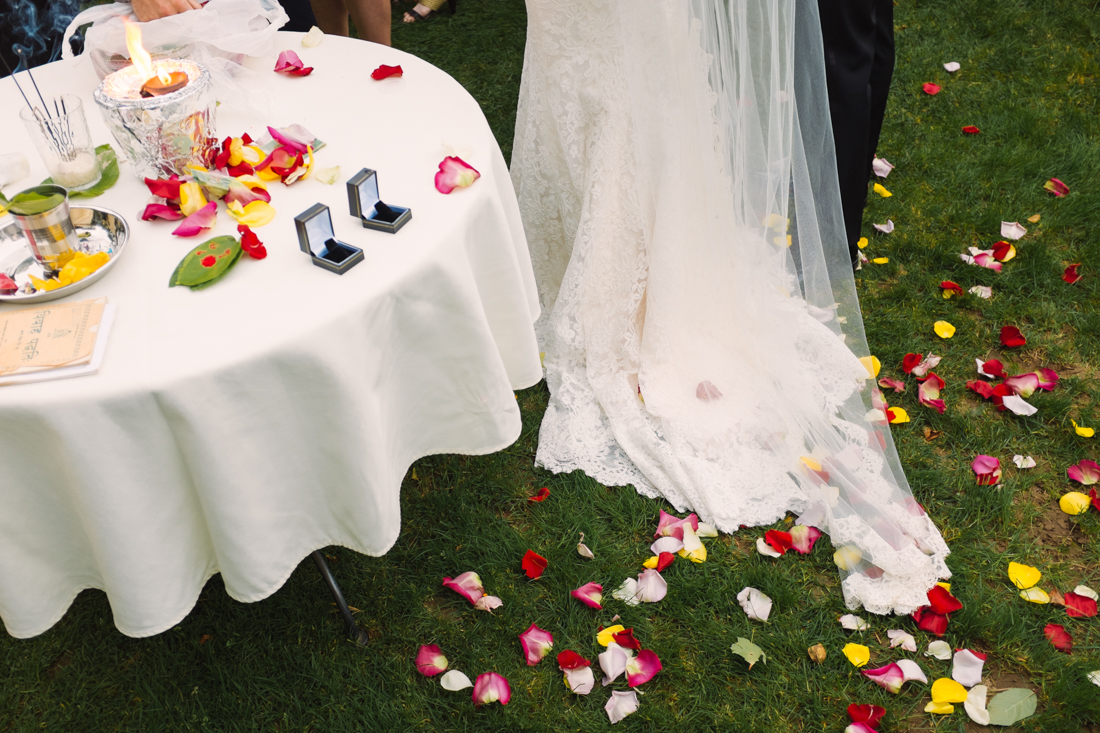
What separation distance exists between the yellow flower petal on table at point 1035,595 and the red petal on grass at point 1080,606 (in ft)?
0.14

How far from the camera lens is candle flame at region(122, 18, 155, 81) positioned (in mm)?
1240

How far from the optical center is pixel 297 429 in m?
1.15

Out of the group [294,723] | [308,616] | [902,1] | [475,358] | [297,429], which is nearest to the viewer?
[297,429]

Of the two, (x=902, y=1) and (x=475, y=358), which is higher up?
(x=475, y=358)

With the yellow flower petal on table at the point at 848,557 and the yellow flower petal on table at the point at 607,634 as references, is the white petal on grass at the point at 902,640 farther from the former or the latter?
the yellow flower petal on table at the point at 607,634

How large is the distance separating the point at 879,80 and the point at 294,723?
2225 millimetres

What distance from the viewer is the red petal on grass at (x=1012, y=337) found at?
7.43ft

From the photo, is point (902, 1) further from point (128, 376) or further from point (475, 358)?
point (128, 376)

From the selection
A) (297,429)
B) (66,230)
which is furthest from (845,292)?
(66,230)

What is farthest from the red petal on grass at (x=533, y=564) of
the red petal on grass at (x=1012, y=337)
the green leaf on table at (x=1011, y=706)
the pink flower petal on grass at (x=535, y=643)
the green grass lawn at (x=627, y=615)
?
the red petal on grass at (x=1012, y=337)

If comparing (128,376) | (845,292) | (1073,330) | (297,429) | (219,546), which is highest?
(128,376)

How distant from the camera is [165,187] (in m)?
1.28

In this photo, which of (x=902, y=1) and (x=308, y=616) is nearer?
(x=308, y=616)

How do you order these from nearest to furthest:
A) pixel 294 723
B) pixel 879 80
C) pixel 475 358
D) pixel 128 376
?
pixel 128 376 → pixel 475 358 → pixel 294 723 → pixel 879 80
